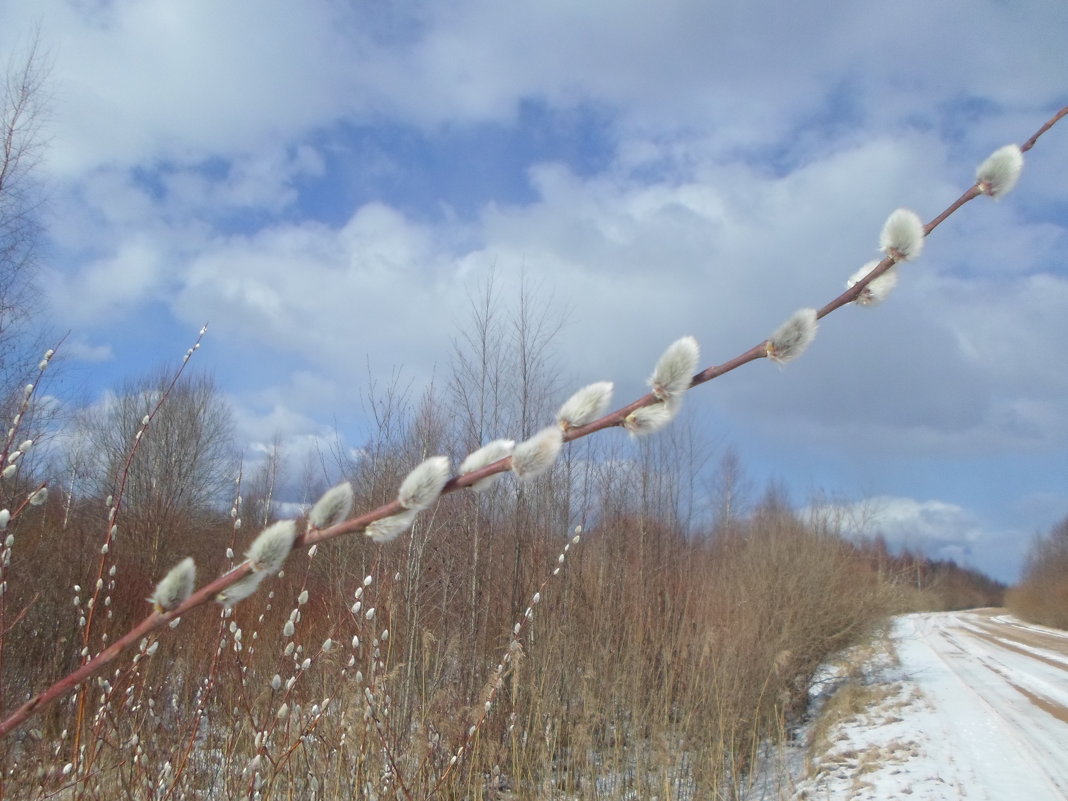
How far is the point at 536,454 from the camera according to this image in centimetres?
86

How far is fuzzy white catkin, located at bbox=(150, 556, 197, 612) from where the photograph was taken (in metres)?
0.77

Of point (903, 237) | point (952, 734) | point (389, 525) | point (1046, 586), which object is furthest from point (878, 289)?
point (1046, 586)

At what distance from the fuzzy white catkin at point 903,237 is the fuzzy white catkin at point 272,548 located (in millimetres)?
931

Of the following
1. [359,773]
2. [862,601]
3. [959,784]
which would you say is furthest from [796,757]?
[359,773]

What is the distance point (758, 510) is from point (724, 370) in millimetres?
17858

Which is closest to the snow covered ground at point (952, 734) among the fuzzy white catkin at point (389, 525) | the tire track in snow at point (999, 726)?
the tire track in snow at point (999, 726)

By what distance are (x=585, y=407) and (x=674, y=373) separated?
0.40ft

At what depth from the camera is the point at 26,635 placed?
675 cm

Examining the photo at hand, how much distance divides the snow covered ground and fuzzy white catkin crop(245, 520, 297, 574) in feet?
15.5

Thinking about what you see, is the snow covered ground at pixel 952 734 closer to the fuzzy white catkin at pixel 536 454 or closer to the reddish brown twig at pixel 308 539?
the reddish brown twig at pixel 308 539

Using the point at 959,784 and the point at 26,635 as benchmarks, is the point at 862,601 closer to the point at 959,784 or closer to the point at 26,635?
the point at 959,784

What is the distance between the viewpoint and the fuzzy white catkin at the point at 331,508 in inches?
32.1

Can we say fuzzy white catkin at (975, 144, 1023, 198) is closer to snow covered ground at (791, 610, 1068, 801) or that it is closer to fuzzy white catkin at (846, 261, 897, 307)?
fuzzy white catkin at (846, 261, 897, 307)

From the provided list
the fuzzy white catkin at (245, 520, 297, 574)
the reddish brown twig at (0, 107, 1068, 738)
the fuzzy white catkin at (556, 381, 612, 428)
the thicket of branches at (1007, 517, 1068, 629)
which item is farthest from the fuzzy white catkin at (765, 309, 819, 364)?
the thicket of branches at (1007, 517, 1068, 629)
